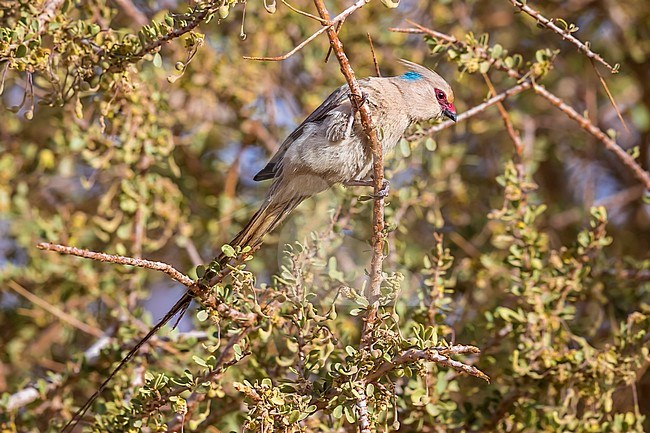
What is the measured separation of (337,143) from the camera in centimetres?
284

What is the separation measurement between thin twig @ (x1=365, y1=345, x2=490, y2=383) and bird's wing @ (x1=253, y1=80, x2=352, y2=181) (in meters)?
1.12

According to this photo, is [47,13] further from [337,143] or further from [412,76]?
[412,76]

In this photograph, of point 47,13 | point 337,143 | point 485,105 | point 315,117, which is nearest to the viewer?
point 47,13

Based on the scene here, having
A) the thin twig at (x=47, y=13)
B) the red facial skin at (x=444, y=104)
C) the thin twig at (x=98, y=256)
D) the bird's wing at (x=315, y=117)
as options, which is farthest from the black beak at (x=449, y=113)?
the thin twig at (x=98, y=256)

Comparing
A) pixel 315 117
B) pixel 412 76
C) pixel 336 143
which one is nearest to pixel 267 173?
pixel 315 117

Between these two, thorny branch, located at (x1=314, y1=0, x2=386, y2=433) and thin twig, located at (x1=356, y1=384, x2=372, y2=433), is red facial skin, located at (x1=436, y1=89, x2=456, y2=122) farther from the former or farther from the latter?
thin twig, located at (x1=356, y1=384, x2=372, y2=433)

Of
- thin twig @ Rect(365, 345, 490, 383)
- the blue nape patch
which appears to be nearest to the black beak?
the blue nape patch

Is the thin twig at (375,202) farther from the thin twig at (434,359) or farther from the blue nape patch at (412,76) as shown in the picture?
the blue nape patch at (412,76)

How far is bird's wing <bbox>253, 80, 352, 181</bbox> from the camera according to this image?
294 cm

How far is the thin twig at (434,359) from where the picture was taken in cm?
191

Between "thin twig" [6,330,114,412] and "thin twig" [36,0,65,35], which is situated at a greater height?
"thin twig" [36,0,65,35]

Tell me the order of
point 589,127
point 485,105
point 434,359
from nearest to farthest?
point 434,359 < point 485,105 < point 589,127

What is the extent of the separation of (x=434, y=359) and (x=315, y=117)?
130 cm

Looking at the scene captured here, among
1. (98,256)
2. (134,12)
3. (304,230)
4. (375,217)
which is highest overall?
(134,12)
